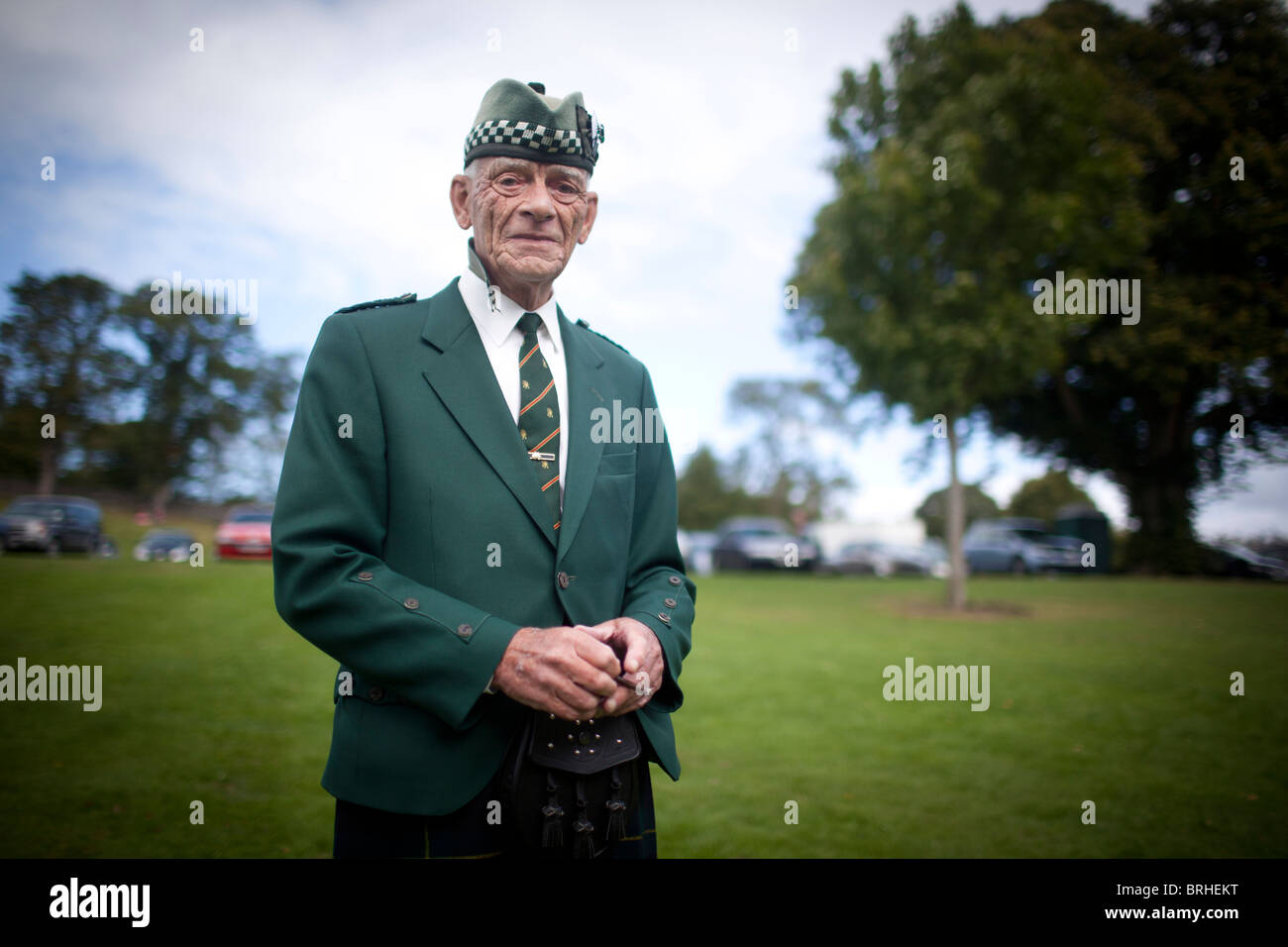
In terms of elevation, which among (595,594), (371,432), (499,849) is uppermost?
(371,432)

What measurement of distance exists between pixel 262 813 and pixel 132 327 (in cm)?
2988

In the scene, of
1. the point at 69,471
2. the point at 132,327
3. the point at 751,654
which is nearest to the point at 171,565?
the point at 69,471

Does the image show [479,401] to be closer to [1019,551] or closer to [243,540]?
[243,540]

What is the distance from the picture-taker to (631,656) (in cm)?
160

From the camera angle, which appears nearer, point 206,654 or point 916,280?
point 206,654

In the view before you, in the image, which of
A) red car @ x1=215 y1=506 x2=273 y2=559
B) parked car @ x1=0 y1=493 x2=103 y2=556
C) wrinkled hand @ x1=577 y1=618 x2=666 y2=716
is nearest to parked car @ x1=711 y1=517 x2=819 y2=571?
red car @ x1=215 y1=506 x2=273 y2=559

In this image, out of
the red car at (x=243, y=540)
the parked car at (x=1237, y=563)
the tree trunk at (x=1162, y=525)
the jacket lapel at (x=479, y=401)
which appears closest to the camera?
the jacket lapel at (x=479, y=401)

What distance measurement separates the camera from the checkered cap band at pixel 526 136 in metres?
1.82

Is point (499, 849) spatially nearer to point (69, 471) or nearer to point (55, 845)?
point (55, 845)

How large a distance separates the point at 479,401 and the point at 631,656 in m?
0.70

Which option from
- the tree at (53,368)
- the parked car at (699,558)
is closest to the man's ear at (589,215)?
the tree at (53,368)

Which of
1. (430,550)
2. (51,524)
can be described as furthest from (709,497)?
(430,550)

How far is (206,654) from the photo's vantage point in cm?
977

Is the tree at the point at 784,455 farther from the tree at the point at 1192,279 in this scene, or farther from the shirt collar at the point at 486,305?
the shirt collar at the point at 486,305
